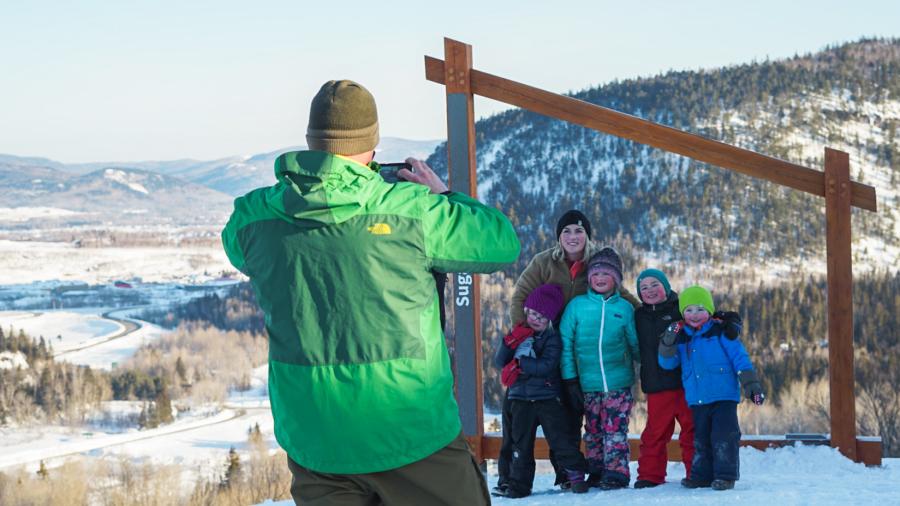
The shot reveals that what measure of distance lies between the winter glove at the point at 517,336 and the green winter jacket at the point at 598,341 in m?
0.17

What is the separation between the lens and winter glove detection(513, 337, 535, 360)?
4742 millimetres

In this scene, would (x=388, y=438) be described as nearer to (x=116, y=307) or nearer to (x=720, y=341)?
(x=720, y=341)

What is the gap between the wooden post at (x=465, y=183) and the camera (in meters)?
5.51

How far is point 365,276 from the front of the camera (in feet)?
6.74

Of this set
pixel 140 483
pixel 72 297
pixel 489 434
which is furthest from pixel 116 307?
pixel 489 434

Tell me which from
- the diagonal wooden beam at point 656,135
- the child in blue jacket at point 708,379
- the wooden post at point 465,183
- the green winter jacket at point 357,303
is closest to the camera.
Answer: the green winter jacket at point 357,303

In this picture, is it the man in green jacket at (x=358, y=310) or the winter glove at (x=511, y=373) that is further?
the winter glove at (x=511, y=373)

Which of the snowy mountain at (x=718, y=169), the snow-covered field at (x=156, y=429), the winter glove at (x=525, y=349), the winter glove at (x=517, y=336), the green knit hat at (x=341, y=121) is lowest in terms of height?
the snow-covered field at (x=156, y=429)

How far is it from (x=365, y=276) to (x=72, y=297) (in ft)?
209

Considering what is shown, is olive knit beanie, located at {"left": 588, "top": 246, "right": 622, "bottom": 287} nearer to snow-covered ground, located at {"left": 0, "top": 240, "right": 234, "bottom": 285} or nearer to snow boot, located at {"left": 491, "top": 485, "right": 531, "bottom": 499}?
snow boot, located at {"left": 491, "top": 485, "right": 531, "bottom": 499}

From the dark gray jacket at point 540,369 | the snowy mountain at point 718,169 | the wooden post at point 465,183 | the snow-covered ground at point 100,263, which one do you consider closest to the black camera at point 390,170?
the dark gray jacket at point 540,369

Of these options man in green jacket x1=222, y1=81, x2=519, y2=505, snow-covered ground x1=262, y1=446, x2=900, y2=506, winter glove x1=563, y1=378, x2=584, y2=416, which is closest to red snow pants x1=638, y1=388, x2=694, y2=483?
snow-covered ground x1=262, y1=446, x2=900, y2=506

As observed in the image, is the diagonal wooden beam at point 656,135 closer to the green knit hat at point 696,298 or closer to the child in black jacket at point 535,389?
the green knit hat at point 696,298

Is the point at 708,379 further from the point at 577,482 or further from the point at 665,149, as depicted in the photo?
the point at 665,149
